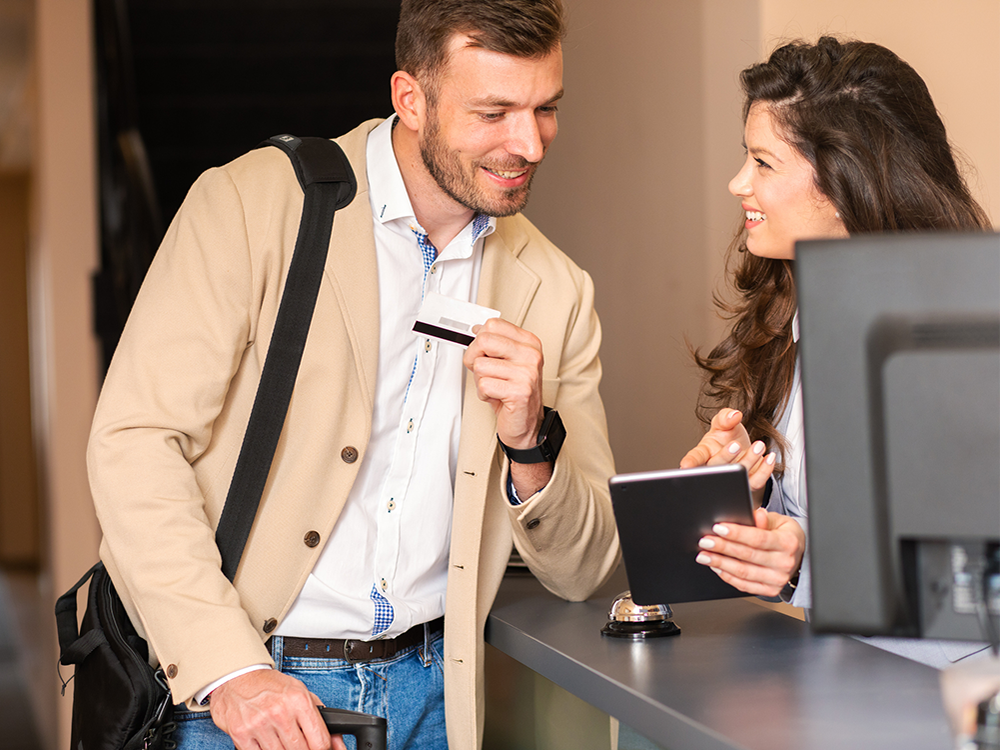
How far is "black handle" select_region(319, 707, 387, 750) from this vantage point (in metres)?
1.34

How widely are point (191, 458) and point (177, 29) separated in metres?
3.90

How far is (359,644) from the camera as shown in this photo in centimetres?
161

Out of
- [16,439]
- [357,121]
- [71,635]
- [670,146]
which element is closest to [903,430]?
[71,635]

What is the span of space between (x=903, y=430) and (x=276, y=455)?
3.37 feet

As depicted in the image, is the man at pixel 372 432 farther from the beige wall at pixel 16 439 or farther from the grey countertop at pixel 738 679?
the beige wall at pixel 16 439

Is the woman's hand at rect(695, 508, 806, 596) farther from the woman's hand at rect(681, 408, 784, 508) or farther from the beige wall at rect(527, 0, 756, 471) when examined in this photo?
the beige wall at rect(527, 0, 756, 471)

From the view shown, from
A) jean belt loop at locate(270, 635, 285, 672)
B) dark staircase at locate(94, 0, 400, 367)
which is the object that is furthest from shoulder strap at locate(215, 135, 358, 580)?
dark staircase at locate(94, 0, 400, 367)

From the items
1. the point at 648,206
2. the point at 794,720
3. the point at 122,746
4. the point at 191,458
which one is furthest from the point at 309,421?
the point at 648,206

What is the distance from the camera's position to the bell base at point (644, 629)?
1421 mm

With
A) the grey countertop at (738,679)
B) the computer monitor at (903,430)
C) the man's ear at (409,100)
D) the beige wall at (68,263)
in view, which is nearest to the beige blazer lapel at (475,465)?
the grey countertop at (738,679)

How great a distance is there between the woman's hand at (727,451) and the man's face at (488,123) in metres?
0.48

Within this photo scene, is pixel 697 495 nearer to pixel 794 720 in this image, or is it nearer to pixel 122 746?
pixel 794 720

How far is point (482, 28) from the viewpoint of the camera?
63.7 inches

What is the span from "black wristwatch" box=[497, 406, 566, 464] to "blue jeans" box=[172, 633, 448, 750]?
0.37 m
